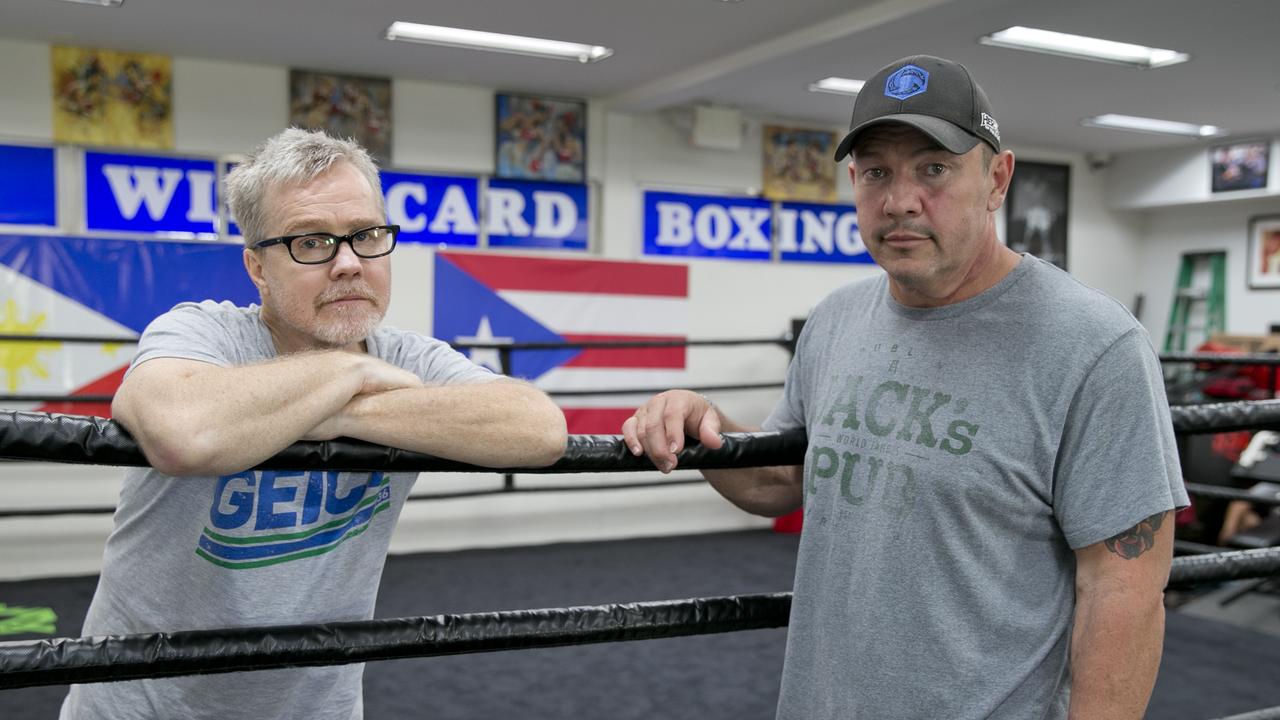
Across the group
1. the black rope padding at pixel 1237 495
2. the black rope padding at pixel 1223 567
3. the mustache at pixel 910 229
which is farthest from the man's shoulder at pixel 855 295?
the black rope padding at pixel 1237 495

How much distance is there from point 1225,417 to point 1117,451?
45 cm

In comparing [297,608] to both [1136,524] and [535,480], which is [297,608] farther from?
[535,480]

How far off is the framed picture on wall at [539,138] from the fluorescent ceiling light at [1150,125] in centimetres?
336

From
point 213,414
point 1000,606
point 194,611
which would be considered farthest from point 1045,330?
point 194,611

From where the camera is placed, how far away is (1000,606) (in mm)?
1054

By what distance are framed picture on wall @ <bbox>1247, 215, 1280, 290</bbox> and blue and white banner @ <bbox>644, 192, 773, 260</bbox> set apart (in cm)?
390

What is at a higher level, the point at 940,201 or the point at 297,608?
the point at 940,201

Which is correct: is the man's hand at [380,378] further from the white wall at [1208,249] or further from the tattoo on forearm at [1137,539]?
the white wall at [1208,249]

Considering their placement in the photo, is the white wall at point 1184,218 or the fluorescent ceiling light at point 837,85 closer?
the fluorescent ceiling light at point 837,85

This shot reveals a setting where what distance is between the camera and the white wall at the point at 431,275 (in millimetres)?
4668

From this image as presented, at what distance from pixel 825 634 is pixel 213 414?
0.72 metres

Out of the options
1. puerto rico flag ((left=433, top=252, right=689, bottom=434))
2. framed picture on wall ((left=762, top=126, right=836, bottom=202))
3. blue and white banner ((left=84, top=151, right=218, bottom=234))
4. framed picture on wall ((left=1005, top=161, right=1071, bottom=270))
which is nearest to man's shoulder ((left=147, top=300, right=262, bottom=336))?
puerto rico flag ((left=433, top=252, right=689, bottom=434))

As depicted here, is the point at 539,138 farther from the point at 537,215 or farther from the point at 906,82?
the point at 906,82

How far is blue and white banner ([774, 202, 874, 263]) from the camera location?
6508 millimetres
